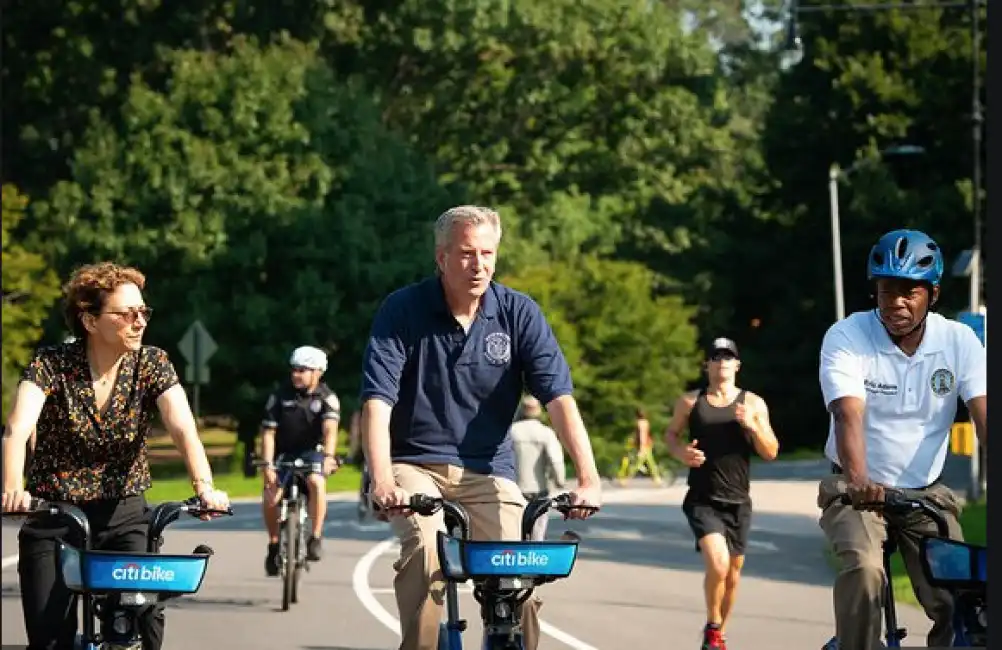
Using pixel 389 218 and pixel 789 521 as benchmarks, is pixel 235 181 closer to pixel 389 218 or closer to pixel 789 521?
pixel 389 218

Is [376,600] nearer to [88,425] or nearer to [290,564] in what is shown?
[290,564]

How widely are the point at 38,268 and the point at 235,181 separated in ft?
15.6

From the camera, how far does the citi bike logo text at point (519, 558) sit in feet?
21.9

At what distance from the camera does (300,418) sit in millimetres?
17531

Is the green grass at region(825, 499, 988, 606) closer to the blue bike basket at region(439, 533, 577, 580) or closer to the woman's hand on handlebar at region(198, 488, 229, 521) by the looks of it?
the woman's hand on handlebar at region(198, 488, 229, 521)

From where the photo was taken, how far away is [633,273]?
1892 inches

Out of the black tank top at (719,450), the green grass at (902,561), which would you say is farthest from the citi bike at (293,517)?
the green grass at (902,561)

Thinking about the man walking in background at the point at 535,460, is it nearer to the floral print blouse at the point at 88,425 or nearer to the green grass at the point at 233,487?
the floral print blouse at the point at 88,425

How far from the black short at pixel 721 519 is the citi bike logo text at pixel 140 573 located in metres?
6.71

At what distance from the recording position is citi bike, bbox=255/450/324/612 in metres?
16.3

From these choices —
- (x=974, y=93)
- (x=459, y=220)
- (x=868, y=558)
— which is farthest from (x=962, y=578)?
(x=974, y=93)

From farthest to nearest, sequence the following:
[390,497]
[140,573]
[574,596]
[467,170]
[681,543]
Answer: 1. [467,170]
2. [681,543]
3. [574,596]
4. [390,497]
5. [140,573]

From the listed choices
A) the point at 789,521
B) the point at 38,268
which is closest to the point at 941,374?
the point at 789,521

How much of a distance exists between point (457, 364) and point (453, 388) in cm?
8
